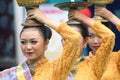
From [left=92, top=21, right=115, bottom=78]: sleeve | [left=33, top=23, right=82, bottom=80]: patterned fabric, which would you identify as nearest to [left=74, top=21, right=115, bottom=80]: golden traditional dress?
[left=92, top=21, right=115, bottom=78]: sleeve

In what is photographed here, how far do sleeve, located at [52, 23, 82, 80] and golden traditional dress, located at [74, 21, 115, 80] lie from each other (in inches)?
8.8

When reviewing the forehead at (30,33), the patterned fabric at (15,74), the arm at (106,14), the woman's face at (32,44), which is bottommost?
the patterned fabric at (15,74)

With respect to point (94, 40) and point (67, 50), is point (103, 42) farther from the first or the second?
point (94, 40)

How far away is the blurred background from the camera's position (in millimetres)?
7527

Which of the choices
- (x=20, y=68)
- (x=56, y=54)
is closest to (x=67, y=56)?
(x=20, y=68)

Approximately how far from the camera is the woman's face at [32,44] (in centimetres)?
573

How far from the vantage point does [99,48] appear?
19.0 ft

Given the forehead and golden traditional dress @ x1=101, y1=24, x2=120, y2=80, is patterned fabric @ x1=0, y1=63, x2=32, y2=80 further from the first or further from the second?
golden traditional dress @ x1=101, y1=24, x2=120, y2=80

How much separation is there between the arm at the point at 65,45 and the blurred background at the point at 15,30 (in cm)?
185

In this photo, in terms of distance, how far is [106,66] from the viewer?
5.90 m

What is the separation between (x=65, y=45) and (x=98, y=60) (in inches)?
15.8

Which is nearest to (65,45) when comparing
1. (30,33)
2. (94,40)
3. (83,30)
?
(30,33)

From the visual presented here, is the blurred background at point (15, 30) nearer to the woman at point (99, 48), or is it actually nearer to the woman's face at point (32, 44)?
the woman at point (99, 48)

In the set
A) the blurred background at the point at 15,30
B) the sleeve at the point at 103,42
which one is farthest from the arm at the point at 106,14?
the blurred background at the point at 15,30
